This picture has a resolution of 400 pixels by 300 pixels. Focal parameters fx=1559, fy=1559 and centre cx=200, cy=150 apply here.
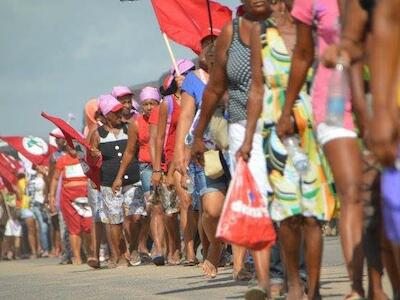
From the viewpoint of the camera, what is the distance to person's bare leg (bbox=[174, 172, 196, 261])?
56.0 feet

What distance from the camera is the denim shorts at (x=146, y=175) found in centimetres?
1805

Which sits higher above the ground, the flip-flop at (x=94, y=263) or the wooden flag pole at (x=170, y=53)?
the wooden flag pole at (x=170, y=53)

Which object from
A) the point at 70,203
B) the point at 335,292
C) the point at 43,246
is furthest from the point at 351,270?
the point at 43,246

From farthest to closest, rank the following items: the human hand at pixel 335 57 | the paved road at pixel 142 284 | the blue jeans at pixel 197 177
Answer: the blue jeans at pixel 197 177 < the paved road at pixel 142 284 < the human hand at pixel 335 57

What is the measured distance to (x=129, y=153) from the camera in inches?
726

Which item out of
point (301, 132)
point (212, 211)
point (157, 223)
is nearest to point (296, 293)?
point (301, 132)

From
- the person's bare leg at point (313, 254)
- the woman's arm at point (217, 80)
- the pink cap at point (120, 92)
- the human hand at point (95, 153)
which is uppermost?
the pink cap at point (120, 92)

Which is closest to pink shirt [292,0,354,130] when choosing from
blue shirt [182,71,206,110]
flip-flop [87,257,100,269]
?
blue shirt [182,71,206,110]

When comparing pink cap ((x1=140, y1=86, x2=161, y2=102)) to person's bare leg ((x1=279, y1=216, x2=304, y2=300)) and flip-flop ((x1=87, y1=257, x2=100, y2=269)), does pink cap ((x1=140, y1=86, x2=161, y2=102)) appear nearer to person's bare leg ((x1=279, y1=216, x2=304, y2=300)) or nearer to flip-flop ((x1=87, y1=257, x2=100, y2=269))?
flip-flop ((x1=87, y1=257, x2=100, y2=269))

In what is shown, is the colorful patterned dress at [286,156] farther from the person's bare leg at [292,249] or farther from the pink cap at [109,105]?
the pink cap at [109,105]

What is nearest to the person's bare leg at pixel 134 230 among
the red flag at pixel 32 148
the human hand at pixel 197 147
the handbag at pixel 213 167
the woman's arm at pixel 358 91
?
the handbag at pixel 213 167

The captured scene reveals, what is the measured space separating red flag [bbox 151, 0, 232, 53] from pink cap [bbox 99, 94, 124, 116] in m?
1.52

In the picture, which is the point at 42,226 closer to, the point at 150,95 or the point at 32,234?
the point at 32,234

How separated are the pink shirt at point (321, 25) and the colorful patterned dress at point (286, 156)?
0.62 m
